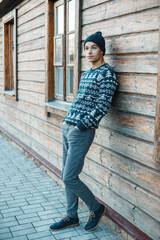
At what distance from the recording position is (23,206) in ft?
12.6

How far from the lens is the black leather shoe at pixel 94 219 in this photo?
3.25 meters

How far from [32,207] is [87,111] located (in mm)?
1589

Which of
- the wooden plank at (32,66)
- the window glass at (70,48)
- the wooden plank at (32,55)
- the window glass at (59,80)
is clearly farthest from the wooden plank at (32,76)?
the window glass at (70,48)

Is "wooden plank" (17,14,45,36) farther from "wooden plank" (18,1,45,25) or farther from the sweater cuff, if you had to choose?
the sweater cuff

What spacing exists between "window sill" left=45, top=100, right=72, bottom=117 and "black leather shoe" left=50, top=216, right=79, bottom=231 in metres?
1.43

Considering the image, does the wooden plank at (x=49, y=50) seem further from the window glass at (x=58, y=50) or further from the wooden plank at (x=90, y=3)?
the wooden plank at (x=90, y=3)

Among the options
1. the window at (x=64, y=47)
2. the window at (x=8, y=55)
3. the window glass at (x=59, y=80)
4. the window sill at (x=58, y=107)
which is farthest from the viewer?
the window at (x=8, y=55)

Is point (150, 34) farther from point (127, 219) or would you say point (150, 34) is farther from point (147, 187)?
point (127, 219)

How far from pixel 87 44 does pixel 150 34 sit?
2.26ft

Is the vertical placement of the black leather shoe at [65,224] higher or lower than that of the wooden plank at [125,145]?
lower

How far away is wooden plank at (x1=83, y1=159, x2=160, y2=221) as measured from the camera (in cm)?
262

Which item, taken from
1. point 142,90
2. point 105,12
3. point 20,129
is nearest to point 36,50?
point 20,129

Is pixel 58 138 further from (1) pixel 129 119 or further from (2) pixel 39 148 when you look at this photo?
(1) pixel 129 119

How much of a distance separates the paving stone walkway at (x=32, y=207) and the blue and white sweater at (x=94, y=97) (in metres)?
1.17
